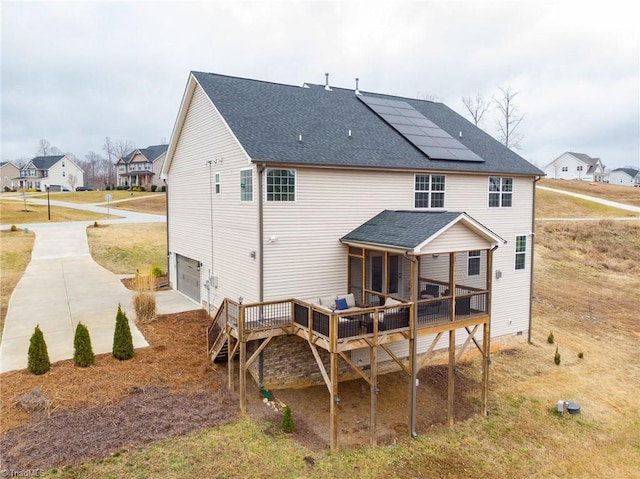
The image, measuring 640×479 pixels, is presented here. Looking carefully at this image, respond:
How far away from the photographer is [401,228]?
1272 cm

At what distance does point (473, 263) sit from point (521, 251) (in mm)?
2687

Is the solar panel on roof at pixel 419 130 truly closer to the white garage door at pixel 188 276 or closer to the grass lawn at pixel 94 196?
the white garage door at pixel 188 276

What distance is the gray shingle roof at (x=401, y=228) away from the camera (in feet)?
38.4

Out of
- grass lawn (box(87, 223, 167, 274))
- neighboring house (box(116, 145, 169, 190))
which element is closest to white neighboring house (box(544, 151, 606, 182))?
neighboring house (box(116, 145, 169, 190))

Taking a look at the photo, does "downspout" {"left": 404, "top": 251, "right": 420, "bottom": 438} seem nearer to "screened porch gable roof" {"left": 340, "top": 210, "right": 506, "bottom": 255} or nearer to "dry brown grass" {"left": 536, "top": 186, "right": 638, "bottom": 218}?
"screened porch gable roof" {"left": 340, "top": 210, "right": 506, "bottom": 255}

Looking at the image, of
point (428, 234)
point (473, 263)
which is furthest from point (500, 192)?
point (428, 234)

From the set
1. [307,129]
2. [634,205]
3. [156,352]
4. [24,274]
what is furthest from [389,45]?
[634,205]

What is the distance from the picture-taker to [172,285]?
22.0 meters

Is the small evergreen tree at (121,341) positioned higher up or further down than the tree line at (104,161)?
further down

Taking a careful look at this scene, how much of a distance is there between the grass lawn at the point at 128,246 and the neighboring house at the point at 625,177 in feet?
384

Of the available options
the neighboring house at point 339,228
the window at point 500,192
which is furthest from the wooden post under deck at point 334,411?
the window at point 500,192

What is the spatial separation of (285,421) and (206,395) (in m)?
2.49

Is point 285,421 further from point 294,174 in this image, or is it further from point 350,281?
point 294,174

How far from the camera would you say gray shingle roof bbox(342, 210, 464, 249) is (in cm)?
1171
